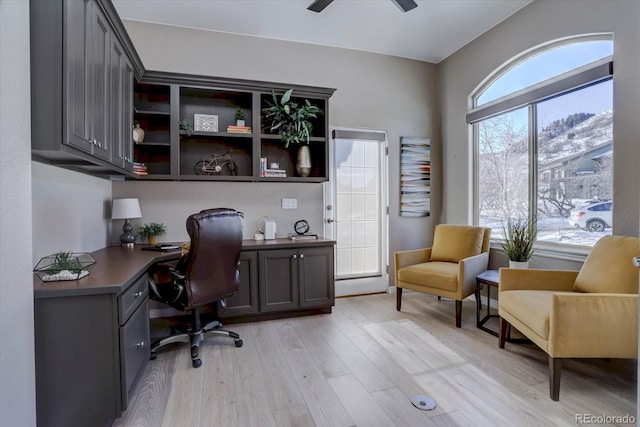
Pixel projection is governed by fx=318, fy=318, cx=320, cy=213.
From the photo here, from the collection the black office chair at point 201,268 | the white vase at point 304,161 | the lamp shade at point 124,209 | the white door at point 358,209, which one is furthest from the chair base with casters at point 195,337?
the white vase at point 304,161

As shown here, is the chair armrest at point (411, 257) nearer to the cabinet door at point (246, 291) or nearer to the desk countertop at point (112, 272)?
the desk countertop at point (112, 272)

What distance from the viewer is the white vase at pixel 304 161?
3492 millimetres

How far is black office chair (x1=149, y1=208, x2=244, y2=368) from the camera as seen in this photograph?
2.25 metres

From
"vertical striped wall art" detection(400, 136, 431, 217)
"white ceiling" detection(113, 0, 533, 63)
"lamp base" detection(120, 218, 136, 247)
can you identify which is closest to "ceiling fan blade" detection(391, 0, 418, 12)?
"white ceiling" detection(113, 0, 533, 63)

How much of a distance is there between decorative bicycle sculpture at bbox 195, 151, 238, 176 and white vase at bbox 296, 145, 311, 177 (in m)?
0.69

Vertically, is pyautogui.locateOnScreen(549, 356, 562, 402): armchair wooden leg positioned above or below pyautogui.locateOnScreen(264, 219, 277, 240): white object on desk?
below

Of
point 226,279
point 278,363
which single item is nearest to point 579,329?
point 278,363

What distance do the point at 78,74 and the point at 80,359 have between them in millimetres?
1428

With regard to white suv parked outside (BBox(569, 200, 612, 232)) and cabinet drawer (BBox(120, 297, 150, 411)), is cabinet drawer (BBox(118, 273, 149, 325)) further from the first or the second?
white suv parked outside (BBox(569, 200, 612, 232))

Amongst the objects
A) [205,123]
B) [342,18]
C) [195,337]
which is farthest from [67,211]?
[342,18]

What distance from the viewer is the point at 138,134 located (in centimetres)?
302

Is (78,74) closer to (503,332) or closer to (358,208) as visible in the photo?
(358,208)

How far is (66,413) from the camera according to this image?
1.53 metres

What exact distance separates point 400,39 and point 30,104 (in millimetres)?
3547
